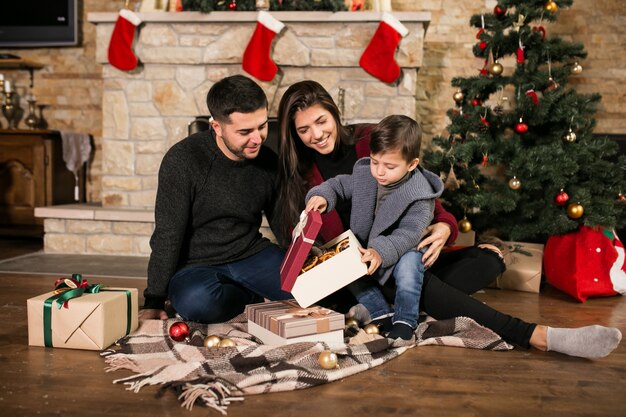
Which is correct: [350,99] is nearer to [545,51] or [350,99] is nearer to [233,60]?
[233,60]

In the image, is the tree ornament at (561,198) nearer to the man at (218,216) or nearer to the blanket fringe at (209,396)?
the man at (218,216)

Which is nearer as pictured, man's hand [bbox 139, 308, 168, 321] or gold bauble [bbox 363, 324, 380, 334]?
gold bauble [bbox 363, 324, 380, 334]

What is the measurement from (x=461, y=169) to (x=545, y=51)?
78 cm

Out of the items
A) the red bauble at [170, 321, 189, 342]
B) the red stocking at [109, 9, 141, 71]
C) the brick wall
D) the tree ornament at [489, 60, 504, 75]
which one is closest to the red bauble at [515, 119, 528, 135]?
the tree ornament at [489, 60, 504, 75]

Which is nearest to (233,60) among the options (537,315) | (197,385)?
(537,315)

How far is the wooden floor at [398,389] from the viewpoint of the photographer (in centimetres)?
134

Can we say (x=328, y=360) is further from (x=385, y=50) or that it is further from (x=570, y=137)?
(x=385, y=50)

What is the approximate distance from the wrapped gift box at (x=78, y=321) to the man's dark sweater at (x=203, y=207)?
233 mm

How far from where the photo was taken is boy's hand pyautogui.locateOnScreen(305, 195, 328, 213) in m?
1.89

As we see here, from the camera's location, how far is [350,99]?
12.1 ft

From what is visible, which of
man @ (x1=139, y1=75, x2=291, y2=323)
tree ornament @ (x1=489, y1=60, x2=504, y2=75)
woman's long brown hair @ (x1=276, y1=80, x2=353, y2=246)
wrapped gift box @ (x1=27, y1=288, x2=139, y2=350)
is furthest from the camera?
tree ornament @ (x1=489, y1=60, x2=504, y2=75)

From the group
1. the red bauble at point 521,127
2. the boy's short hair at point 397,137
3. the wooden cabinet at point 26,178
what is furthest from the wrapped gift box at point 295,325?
the wooden cabinet at point 26,178

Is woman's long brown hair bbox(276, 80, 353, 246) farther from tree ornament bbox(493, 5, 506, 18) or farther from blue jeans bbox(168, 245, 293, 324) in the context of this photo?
tree ornament bbox(493, 5, 506, 18)

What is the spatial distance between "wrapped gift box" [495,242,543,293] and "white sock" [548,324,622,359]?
1.09m
